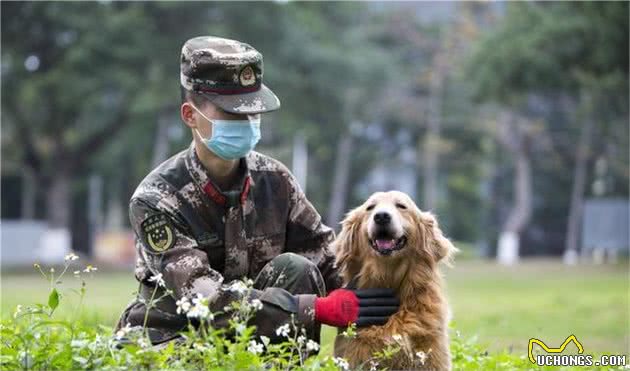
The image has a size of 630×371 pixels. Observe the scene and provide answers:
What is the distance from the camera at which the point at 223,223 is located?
6238 mm

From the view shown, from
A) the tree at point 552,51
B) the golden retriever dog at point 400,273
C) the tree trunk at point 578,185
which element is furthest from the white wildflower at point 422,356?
the tree trunk at point 578,185

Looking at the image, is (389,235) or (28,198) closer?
(389,235)

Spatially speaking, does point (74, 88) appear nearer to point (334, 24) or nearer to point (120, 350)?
point (334, 24)

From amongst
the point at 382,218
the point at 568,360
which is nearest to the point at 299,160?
the point at 568,360

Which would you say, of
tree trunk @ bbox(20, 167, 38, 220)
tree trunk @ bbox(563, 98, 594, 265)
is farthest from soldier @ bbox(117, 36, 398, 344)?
tree trunk @ bbox(20, 167, 38, 220)

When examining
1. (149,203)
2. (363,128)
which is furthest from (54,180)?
(149,203)

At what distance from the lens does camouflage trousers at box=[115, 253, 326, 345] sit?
5.77m

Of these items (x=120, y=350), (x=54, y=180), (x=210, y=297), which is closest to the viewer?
(x=120, y=350)

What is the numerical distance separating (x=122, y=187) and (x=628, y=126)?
77.0 ft

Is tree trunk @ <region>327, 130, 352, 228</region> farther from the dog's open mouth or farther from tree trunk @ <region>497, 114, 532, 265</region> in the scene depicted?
the dog's open mouth

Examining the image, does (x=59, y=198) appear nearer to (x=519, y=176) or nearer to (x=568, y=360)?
(x=519, y=176)

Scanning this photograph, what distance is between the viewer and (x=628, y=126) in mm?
46844

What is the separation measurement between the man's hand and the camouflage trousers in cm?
10

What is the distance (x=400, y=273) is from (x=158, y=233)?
1324mm
